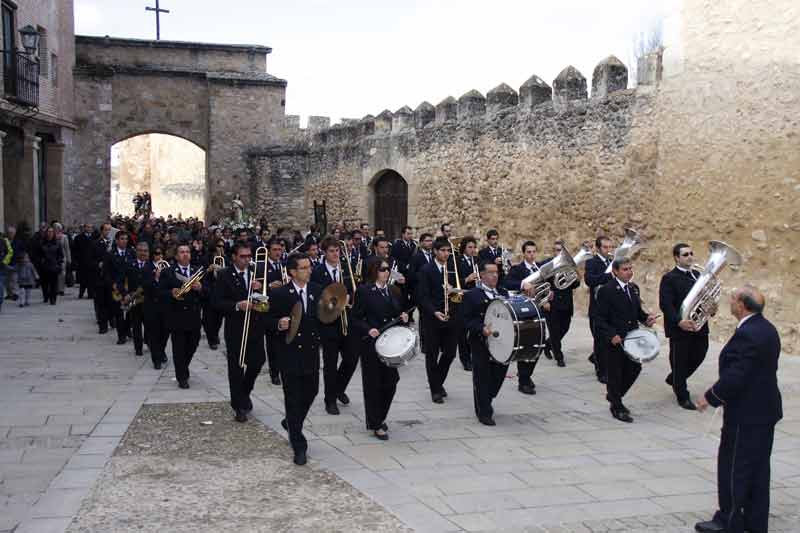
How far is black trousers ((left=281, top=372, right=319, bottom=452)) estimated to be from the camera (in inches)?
241

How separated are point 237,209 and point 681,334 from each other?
1879 centimetres

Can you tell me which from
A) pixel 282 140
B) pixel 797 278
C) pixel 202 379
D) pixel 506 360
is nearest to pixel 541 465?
pixel 506 360

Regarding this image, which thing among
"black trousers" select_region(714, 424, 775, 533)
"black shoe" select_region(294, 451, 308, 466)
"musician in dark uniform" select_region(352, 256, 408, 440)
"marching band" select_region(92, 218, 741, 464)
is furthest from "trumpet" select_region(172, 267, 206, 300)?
"black trousers" select_region(714, 424, 775, 533)

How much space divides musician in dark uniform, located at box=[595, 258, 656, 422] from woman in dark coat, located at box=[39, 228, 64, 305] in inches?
463

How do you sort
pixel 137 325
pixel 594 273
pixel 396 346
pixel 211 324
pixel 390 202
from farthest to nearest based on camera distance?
pixel 390 202 → pixel 211 324 → pixel 137 325 → pixel 594 273 → pixel 396 346

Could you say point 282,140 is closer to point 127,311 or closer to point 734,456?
point 127,311

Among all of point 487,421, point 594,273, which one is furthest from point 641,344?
point 594,273

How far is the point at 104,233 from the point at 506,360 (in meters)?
9.33

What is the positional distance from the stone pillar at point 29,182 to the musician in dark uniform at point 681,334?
53.0ft

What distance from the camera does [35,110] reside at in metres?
18.6

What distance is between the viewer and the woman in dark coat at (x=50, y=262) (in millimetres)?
15968

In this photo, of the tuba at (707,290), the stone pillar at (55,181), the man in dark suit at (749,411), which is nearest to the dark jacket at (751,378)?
the man in dark suit at (749,411)

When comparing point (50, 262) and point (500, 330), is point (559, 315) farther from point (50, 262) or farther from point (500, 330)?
point (50, 262)

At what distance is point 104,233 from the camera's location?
1423 centimetres
